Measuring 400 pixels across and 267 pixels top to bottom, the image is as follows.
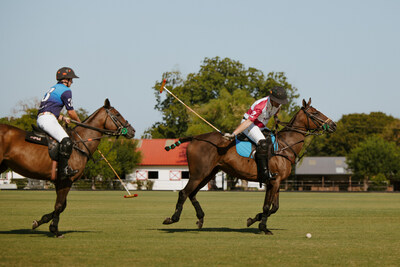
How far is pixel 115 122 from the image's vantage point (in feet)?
44.9

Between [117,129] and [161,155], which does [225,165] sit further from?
[161,155]

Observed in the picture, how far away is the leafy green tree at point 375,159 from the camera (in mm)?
82625

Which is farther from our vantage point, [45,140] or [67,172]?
[45,140]

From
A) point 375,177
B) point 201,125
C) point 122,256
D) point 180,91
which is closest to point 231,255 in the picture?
point 122,256

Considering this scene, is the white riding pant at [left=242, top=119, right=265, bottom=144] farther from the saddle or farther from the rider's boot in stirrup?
the saddle

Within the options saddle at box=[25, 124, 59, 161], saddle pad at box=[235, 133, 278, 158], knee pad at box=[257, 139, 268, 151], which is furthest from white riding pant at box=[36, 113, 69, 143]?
knee pad at box=[257, 139, 268, 151]

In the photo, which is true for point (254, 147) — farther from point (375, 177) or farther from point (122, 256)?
point (375, 177)

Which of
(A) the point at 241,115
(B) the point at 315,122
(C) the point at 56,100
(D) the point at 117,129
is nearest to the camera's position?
(C) the point at 56,100

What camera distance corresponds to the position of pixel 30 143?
12531 millimetres

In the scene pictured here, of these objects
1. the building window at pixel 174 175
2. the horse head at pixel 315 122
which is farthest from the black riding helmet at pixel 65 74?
the building window at pixel 174 175

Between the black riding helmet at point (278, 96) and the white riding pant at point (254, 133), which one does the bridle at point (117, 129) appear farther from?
the black riding helmet at point (278, 96)

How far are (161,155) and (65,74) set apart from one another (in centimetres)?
7395

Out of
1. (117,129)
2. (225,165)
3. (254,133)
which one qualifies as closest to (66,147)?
(117,129)

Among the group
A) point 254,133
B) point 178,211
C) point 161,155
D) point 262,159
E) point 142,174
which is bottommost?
point 178,211
